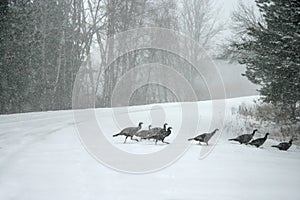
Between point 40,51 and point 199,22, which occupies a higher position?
point 199,22

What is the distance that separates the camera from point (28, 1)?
23.9 m

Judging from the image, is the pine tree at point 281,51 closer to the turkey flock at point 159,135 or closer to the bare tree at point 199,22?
the turkey flock at point 159,135

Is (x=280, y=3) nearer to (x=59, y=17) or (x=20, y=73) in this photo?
(x=20, y=73)

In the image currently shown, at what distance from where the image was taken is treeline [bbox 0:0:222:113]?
22469 mm

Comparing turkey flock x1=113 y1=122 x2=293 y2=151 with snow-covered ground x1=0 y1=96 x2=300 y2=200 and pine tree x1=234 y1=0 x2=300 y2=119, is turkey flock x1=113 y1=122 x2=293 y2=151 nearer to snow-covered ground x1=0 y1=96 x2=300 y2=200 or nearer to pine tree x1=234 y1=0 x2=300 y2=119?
snow-covered ground x1=0 y1=96 x2=300 y2=200

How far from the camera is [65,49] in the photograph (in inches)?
1209

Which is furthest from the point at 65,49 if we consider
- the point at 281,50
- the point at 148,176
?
the point at 148,176

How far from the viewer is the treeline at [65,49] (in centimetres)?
2247

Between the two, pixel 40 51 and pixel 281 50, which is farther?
pixel 40 51

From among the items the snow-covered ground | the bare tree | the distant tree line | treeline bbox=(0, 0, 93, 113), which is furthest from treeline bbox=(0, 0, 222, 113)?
the snow-covered ground

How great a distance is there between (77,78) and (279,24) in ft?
78.3

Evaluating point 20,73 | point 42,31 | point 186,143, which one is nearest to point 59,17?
point 42,31

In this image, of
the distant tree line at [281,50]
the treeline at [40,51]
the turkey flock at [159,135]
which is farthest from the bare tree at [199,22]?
the turkey flock at [159,135]

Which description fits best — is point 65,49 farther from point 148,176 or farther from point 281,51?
point 148,176
